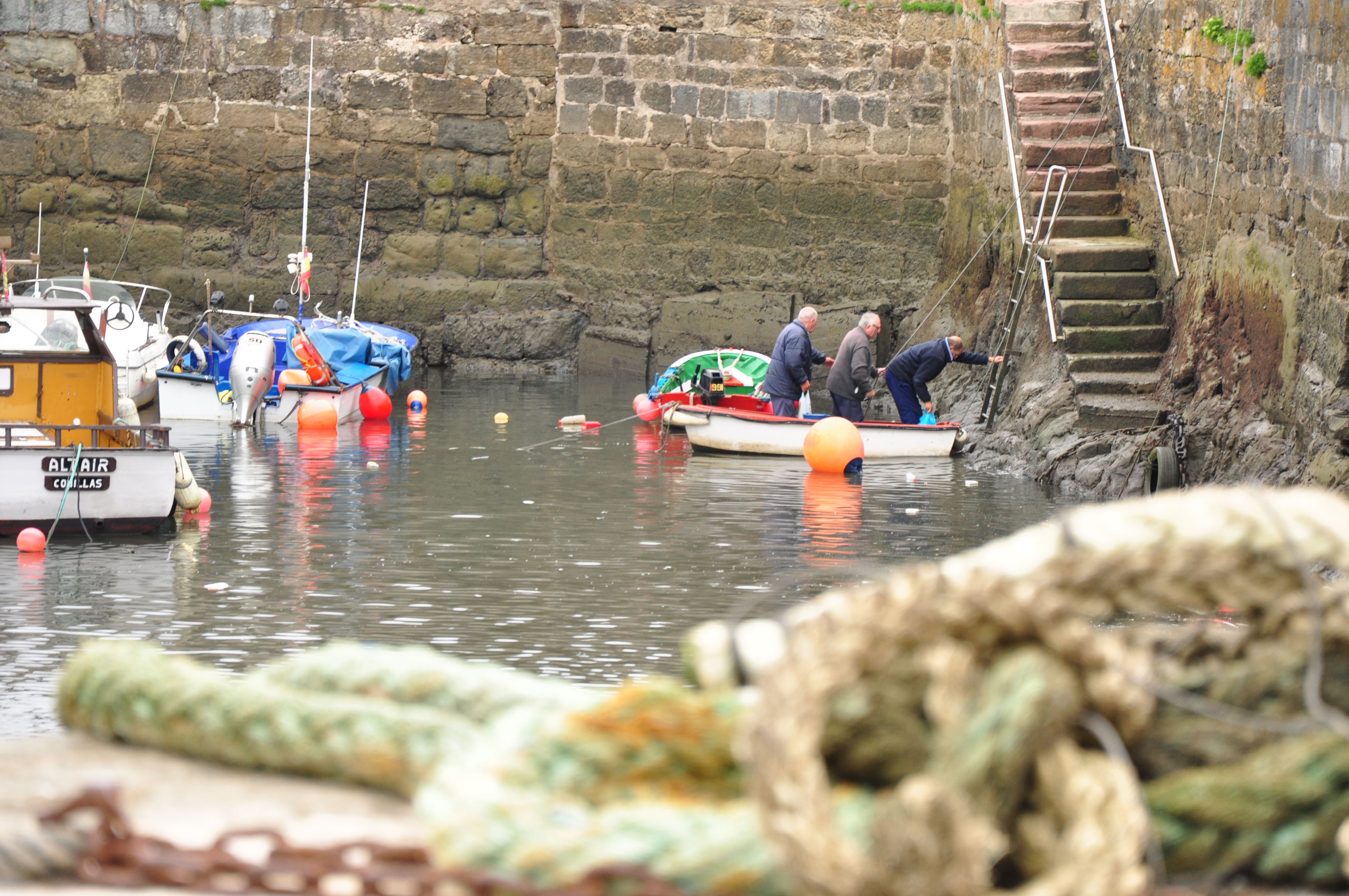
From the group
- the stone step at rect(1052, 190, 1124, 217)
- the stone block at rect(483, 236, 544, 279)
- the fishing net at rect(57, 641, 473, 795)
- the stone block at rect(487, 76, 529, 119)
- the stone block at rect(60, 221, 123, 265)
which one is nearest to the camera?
the fishing net at rect(57, 641, 473, 795)

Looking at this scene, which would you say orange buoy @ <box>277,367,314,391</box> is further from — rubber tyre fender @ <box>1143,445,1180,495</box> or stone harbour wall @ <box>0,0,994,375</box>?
rubber tyre fender @ <box>1143,445,1180,495</box>

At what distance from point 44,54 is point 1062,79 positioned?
38.8ft

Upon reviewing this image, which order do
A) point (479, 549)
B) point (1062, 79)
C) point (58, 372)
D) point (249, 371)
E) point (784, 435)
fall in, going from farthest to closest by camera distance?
point (1062, 79), point (249, 371), point (784, 435), point (58, 372), point (479, 549)

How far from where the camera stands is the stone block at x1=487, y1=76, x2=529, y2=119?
2061 cm

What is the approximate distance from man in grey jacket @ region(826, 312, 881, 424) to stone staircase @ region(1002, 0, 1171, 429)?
173 centimetres

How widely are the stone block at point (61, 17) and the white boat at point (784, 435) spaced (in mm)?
9980

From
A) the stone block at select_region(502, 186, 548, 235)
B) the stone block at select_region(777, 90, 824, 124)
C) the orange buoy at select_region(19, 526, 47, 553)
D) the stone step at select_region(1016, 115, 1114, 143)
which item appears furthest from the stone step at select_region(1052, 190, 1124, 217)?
the orange buoy at select_region(19, 526, 47, 553)

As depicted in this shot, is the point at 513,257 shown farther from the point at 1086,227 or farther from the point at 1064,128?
the point at 1086,227

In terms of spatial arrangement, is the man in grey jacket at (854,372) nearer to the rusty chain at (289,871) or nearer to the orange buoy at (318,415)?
the orange buoy at (318,415)

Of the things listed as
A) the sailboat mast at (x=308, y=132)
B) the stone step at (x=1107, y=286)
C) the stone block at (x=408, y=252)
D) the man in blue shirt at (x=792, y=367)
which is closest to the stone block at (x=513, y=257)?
the stone block at (x=408, y=252)

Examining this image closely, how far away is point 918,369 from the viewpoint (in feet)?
51.3

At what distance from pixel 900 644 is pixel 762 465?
1186 cm

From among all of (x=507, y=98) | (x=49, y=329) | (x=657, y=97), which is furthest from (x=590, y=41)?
(x=49, y=329)

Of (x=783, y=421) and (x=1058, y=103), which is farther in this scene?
(x=1058, y=103)
